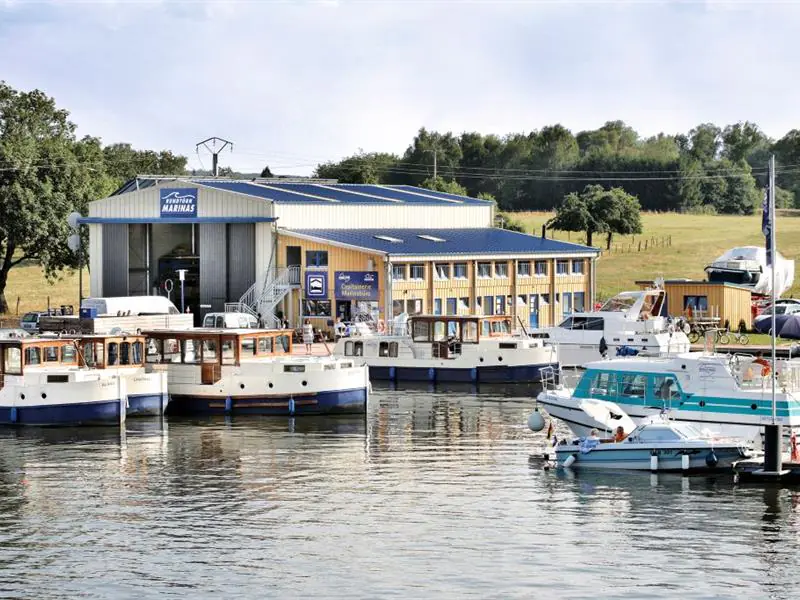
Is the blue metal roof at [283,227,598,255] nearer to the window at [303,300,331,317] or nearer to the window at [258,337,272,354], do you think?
the window at [303,300,331,317]

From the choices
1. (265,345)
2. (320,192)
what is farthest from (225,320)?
(320,192)

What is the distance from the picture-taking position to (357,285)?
323 ft

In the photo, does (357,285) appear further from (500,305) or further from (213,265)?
(500,305)

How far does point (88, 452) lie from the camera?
58.9 meters

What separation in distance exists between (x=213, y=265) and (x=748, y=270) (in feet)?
117

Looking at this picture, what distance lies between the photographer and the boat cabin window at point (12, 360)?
6550 centimetres

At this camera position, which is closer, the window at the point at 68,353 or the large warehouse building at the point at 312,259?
the window at the point at 68,353

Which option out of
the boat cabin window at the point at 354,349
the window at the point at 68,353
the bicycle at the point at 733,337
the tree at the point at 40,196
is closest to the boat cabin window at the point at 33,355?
the window at the point at 68,353

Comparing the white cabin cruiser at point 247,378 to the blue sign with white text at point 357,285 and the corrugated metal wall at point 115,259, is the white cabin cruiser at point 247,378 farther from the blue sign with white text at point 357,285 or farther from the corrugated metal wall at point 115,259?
the corrugated metal wall at point 115,259

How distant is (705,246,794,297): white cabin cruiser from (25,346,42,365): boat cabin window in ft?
187

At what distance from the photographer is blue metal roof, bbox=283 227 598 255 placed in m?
100

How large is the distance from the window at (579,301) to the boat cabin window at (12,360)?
2008 inches

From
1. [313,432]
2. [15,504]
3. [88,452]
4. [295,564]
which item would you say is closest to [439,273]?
[313,432]

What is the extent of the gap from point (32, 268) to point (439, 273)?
206 feet
